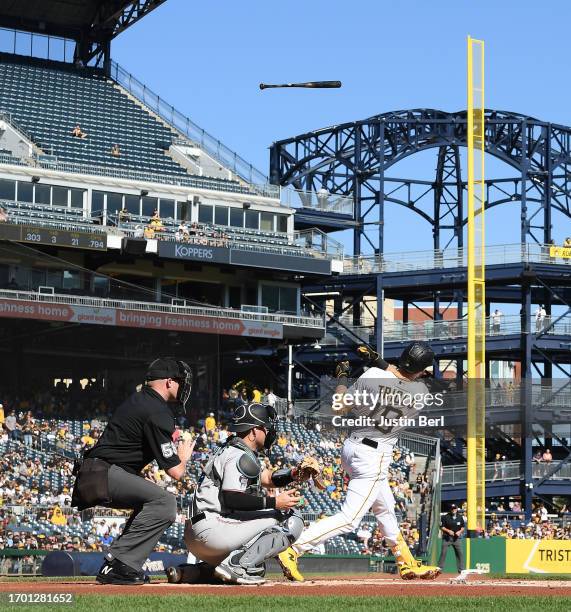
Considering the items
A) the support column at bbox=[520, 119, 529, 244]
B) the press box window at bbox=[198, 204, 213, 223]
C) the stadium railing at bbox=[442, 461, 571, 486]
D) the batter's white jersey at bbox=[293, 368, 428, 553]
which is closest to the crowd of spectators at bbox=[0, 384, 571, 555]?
the batter's white jersey at bbox=[293, 368, 428, 553]

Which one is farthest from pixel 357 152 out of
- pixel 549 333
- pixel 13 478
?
pixel 13 478

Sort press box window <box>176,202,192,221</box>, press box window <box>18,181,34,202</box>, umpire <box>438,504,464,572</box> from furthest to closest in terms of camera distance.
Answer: press box window <box>176,202,192,221</box> < press box window <box>18,181,34,202</box> < umpire <box>438,504,464,572</box>

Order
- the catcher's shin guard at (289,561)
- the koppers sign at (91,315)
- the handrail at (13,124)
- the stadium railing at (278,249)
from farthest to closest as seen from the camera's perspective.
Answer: the stadium railing at (278,249) < the handrail at (13,124) < the koppers sign at (91,315) < the catcher's shin guard at (289,561)

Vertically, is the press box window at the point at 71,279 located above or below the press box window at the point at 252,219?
below

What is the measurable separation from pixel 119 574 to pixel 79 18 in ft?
163

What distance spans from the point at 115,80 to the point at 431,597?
47650mm

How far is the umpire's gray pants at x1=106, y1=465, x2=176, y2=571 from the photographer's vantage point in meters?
10.7

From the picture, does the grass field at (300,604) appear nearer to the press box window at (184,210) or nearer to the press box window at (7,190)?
the press box window at (7,190)

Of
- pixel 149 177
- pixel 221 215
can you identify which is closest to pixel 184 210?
pixel 221 215

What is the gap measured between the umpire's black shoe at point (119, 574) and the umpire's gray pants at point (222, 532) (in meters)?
0.51

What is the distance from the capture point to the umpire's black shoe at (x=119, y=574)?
433 inches

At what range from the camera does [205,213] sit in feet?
158

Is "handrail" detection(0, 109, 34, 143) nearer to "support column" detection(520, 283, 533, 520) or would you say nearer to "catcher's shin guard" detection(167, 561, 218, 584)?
"support column" detection(520, 283, 533, 520)

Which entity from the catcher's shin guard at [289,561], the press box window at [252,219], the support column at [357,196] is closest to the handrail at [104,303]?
the catcher's shin guard at [289,561]
